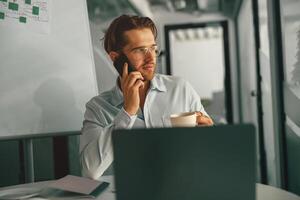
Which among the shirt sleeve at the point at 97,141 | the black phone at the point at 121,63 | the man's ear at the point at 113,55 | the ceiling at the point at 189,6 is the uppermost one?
the ceiling at the point at 189,6

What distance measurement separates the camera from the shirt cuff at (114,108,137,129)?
1.74m

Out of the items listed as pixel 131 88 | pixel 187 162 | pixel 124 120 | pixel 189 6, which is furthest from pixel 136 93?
pixel 189 6

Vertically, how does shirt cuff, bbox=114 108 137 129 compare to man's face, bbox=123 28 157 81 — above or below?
below

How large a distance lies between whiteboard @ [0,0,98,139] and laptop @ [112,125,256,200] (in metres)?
1.33

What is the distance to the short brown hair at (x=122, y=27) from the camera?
6.26ft

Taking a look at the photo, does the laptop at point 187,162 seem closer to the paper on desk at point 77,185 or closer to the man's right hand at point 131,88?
the paper on desk at point 77,185

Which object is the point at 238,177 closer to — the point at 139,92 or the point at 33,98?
the point at 139,92

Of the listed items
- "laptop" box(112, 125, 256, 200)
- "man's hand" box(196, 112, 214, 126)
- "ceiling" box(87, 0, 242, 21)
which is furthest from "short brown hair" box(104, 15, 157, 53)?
"ceiling" box(87, 0, 242, 21)

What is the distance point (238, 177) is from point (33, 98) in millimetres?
1486

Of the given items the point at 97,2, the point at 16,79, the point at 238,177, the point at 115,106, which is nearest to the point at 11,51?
the point at 16,79

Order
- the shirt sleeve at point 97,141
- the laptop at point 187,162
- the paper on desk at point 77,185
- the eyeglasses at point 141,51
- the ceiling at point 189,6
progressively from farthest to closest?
the ceiling at point 189,6 < the eyeglasses at point 141,51 < the shirt sleeve at point 97,141 < the paper on desk at point 77,185 < the laptop at point 187,162

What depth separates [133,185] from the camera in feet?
2.90

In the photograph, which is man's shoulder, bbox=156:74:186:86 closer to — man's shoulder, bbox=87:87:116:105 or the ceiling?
man's shoulder, bbox=87:87:116:105

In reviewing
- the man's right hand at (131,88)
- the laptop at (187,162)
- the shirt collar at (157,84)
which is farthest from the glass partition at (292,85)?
the laptop at (187,162)
